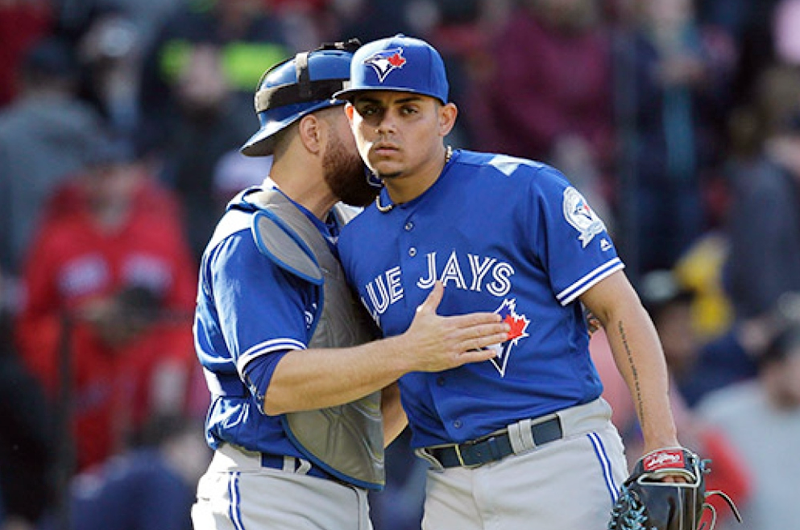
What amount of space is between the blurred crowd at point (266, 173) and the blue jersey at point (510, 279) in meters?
3.33

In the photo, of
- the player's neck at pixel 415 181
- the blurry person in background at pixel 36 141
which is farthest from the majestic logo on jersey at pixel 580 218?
the blurry person in background at pixel 36 141

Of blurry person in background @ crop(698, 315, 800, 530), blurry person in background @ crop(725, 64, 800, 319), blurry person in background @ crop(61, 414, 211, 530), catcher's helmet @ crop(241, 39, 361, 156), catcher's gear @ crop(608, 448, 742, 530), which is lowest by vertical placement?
blurry person in background @ crop(698, 315, 800, 530)

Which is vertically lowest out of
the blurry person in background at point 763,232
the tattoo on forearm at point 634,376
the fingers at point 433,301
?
the blurry person in background at point 763,232

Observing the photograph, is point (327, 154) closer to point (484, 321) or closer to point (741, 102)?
point (484, 321)

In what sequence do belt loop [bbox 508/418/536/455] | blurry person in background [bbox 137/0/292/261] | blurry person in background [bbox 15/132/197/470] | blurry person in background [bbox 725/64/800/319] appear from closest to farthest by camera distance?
belt loop [bbox 508/418/536/455], blurry person in background [bbox 15/132/197/470], blurry person in background [bbox 137/0/292/261], blurry person in background [bbox 725/64/800/319]

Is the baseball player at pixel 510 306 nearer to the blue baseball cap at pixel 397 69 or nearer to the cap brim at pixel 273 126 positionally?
the blue baseball cap at pixel 397 69

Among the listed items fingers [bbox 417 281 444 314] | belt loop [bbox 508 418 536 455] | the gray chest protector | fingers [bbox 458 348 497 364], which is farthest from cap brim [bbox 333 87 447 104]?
belt loop [bbox 508 418 536 455]

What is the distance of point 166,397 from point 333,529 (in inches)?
127

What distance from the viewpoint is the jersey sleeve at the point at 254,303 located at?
4.20 meters

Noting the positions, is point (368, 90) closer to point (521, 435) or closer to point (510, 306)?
point (510, 306)

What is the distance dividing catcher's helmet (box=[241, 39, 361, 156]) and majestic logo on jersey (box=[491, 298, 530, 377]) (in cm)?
87

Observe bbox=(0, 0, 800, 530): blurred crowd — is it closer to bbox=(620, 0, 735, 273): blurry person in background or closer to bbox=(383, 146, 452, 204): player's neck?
bbox=(620, 0, 735, 273): blurry person in background

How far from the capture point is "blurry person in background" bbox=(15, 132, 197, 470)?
7.64 m

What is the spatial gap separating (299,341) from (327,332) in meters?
0.21
